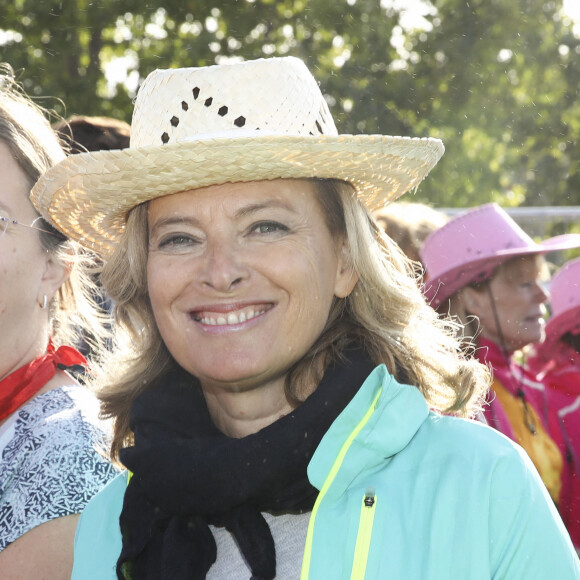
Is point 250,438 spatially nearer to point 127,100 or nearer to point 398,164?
point 398,164

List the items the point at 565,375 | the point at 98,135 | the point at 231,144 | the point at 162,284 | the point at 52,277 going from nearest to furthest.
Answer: the point at 231,144 → the point at 162,284 → the point at 52,277 → the point at 98,135 → the point at 565,375

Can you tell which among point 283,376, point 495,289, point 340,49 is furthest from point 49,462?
point 340,49

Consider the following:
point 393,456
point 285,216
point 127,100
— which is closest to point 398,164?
point 285,216

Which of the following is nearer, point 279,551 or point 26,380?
point 279,551

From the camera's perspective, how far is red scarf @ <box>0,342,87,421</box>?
2791 mm

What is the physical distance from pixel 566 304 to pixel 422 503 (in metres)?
3.79

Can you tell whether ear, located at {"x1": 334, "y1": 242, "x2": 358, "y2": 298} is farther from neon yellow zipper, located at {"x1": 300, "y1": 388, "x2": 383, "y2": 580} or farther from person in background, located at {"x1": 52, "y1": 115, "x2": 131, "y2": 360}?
person in background, located at {"x1": 52, "y1": 115, "x2": 131, "y2": 360}

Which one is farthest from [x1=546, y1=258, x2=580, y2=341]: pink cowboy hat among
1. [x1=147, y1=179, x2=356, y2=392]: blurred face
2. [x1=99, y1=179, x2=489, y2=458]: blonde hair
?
[x1=147, y1=179, x2=356, y2=392]: blurred face

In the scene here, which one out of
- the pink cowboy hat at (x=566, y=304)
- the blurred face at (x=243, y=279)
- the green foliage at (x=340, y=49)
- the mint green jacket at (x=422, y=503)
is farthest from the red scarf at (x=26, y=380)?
the green foliage at (x=340, y=49)

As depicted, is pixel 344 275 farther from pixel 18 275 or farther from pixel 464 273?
pixel 464 273

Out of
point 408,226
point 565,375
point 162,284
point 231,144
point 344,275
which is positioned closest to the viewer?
point 231,144

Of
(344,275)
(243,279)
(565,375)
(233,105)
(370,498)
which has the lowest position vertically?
(565,375)

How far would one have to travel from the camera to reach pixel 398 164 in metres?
2.64

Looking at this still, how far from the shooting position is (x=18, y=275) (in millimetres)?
2848
